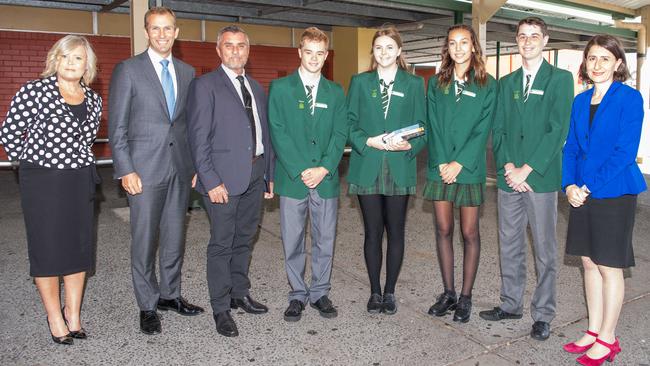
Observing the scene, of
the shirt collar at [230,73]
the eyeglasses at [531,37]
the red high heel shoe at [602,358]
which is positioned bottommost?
the red high heel shoe at [602,358]

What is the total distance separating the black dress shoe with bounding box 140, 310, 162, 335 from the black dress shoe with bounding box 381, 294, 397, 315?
1.37 meters

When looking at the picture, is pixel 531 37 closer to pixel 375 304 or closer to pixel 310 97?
pixel 310 97

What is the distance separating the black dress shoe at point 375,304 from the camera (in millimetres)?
3627

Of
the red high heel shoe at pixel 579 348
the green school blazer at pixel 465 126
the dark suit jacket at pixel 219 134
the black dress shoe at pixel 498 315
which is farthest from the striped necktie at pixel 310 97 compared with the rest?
the red high heel shoe at pixel 579 348

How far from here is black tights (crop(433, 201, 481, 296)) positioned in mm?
3416

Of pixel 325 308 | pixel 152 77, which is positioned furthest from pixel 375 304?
pixel 152 77

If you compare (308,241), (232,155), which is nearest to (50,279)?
(232,155)

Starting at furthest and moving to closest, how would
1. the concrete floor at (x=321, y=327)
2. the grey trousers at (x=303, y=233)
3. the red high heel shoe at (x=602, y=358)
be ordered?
the grey trousers at (x=303, y=233)
the concrete floor at (x=321, y=327)
the red high heel shoe at (x=602, y=358)

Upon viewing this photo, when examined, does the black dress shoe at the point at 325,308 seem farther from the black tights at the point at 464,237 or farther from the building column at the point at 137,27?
the building column at the point at 137,27

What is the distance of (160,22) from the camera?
10.4 ft

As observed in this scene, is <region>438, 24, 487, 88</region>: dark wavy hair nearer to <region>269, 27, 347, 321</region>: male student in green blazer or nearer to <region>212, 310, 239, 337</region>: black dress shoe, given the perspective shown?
<region>269, 27, 347, 321</region>: male student in green blazer

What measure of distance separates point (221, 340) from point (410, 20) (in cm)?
1056

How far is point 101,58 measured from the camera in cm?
1207

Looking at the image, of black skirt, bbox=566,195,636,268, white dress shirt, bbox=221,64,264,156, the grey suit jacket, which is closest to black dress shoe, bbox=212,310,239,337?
the grey suit jacket
